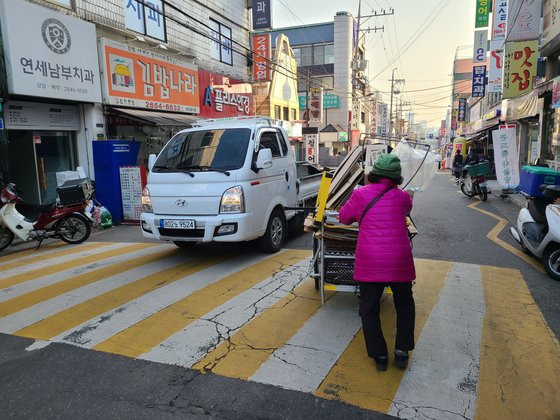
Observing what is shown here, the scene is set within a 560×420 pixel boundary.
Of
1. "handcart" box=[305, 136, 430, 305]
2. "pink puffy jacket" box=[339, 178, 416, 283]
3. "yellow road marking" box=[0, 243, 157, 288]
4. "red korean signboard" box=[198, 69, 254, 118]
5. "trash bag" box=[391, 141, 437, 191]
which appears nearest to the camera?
"pink puffy jacket" box=[339, 178, 416, 283]

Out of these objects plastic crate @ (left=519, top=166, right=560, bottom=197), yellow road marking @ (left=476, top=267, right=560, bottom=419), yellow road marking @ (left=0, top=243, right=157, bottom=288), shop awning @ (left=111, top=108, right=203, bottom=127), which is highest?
shop awning @ (left=111, top=108, right=203, bottom=127)

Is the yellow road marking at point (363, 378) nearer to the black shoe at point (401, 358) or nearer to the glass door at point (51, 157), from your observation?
the black shoe at point (401, 358)

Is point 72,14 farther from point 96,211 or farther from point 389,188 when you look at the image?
point 389,188

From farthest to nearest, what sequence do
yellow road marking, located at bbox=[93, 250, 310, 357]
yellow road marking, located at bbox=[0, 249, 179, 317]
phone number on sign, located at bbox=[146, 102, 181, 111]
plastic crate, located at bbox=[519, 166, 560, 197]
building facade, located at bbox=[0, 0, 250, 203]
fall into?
phone number on sign, located at bbox=[146, 102, 181, 111] < building facade, located at bbox=[0, 0, 250, 203] < plastic crate, located at bbox=[519, 166, 560, 197] < yellow road marking, located at bbox=[0, 249, 179, 317] < yellow road marking, located at bbox=[93, 250, 310, 357]

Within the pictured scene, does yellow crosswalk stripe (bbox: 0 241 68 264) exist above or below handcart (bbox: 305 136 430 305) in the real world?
below

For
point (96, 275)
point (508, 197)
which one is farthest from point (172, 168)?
point (508, 197)

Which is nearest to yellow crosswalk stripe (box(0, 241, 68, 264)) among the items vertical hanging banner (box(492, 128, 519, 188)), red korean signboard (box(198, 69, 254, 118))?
red korean signboard (box(198, 69, 254, 118))

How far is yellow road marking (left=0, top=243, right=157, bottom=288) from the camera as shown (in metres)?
5.98

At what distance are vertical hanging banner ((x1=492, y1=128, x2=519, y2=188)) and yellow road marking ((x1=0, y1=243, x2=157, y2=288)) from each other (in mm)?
11309

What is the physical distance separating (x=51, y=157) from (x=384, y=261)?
435 inches

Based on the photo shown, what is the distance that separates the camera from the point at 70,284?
18.6 feet

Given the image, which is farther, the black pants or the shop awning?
the shop awning

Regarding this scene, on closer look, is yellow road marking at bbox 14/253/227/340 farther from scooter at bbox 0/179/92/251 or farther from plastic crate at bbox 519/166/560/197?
plastic crate at bbox 519/166/560/197

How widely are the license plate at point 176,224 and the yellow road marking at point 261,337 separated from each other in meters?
1.90
